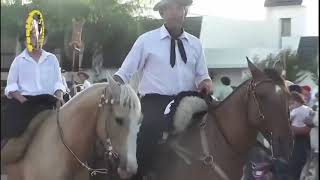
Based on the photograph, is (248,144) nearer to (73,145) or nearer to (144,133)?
(144,133)

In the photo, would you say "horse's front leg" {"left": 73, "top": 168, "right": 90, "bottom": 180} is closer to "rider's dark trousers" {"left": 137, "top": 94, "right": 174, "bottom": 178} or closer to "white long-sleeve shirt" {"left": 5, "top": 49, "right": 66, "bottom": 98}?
"rider's dark trousers" {"left": 137, "top": 94, "right": 174, "bottom": 178}

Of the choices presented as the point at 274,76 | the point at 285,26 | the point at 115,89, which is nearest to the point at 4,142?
the point at 115,89

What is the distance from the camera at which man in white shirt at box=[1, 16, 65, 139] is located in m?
4.99

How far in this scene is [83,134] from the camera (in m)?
4.61

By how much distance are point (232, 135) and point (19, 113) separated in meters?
1.86

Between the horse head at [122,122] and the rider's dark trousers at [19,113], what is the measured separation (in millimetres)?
872

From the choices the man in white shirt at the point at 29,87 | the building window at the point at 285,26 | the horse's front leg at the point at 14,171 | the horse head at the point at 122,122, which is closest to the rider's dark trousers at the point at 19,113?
the man in white shirt at the point at 29,87

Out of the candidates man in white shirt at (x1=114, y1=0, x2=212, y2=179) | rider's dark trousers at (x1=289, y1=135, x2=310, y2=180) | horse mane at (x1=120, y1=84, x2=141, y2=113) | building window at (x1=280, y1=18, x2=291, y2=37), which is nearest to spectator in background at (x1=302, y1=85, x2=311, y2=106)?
rider's dark trousers at (x1=289, y1=135, x2=310, y2=180)

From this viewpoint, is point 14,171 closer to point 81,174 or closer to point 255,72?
point 81,174

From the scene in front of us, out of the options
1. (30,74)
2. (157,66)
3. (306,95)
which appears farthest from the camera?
(306,95)

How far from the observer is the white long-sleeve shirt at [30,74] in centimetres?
527

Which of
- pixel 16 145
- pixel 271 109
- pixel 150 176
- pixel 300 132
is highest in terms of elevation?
pixel 271 109

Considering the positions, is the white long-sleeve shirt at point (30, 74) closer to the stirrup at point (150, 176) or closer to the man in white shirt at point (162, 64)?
the man in white shirt at point (162, 64)

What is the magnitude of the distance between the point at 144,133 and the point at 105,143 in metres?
0.61
